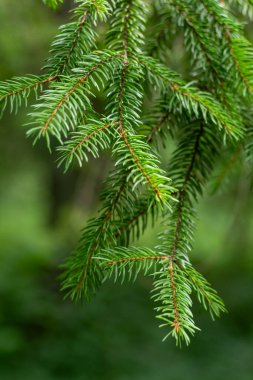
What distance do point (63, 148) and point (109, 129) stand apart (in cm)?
13

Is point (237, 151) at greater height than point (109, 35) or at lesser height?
lesser

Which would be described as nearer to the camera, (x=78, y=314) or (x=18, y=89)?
(x=18, y=89)

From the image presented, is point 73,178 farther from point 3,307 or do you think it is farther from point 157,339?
point 157,339

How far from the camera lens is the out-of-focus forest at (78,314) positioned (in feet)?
15.0

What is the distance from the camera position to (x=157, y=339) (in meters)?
5.38

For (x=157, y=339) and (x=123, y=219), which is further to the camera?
(x=157, y=339)

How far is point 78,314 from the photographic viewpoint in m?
5.22

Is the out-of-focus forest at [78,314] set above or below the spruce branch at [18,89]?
below

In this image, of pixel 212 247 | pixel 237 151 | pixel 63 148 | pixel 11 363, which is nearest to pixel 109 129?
pixel 63 148

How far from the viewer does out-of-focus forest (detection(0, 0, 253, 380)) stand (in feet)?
15.0

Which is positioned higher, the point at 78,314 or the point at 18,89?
the point at 18,89

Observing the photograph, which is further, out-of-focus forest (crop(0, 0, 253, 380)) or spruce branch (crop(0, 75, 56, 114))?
out-of-focus forest (crop(0, 0, 253, 380))

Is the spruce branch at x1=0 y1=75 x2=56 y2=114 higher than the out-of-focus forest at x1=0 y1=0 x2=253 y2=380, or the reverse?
the spruce branch at x1=0 y1=75 x2=56 y2=114

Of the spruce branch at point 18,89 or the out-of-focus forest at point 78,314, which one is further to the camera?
the out-of-focus forest at point 78,314
